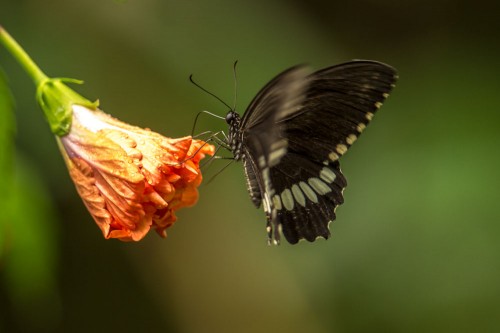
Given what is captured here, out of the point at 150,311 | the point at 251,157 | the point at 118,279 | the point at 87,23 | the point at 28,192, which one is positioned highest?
the point at 87,23

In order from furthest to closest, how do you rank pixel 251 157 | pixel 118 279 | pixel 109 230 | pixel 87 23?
pixel 118 279
pixel 87 23
pixel 251 157
pixel 109 230

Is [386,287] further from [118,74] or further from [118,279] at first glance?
[118,74]

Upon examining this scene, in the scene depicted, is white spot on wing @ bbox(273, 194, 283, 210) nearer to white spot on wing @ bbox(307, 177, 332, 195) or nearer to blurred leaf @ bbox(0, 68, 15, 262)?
white spot on wing @ bbox(307, 177, 332, 195)

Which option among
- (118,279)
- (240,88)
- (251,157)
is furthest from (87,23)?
(251,157)

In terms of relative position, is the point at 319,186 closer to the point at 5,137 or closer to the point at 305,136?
the point at 305,136

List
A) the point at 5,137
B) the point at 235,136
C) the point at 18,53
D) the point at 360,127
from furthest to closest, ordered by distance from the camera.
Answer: the point at 235,136 → the point at 360,127 → the point at 18,53 → the point at 5,137

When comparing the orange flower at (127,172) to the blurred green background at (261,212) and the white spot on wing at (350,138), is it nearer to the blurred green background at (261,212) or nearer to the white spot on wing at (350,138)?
the white spot on wing at (350,138)

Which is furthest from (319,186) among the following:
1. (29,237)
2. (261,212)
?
(261,212)
